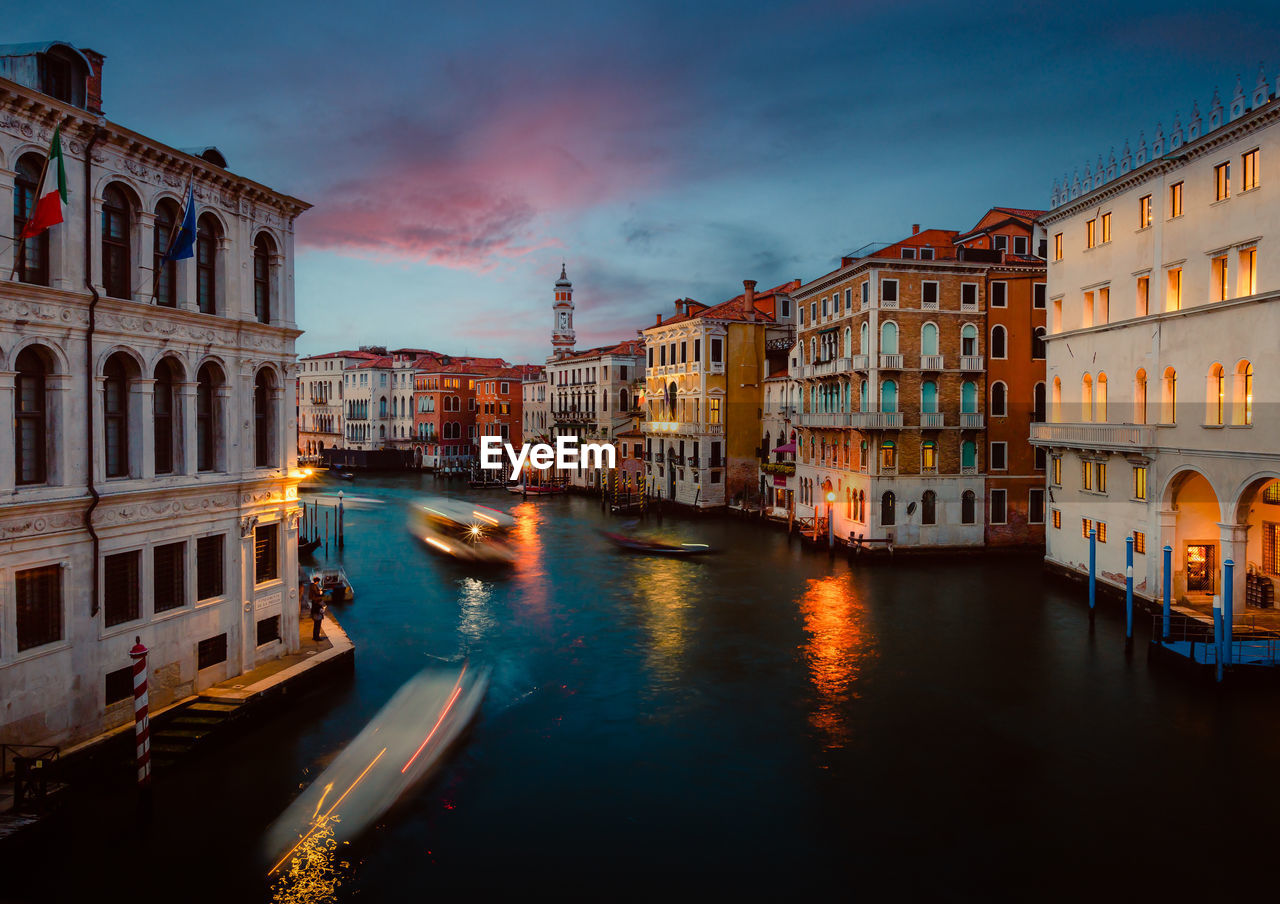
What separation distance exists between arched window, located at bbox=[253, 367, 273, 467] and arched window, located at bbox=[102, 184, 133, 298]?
3.52 metres

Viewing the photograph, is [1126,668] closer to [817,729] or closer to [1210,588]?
[1210,588]

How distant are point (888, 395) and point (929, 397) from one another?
1832 millimetres

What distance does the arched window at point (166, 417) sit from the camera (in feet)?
49.6

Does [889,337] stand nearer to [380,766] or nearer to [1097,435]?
[1097,435]

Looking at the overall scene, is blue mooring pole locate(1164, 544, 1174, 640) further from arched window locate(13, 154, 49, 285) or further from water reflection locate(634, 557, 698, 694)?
arched window locate(13, 154, 49, 285)

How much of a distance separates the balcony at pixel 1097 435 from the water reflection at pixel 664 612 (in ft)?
46.2

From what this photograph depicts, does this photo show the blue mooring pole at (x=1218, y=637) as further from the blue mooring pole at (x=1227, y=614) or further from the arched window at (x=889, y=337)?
the arched window at (x=889, y=337)

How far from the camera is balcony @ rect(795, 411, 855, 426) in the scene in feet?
120

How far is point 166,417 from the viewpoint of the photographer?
1530cm

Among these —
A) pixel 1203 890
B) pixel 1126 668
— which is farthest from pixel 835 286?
pixel 1203 890

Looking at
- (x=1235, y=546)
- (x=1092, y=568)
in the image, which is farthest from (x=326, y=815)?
(x=1092, y=568)

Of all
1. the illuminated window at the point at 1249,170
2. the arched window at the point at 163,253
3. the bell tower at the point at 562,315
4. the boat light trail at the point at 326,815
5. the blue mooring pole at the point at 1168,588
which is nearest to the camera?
the boat light trail at the point at 326,815

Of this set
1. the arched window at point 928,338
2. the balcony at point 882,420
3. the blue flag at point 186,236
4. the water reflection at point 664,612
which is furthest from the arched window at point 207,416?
the arched window at point 928,338

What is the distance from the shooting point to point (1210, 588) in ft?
78.1
